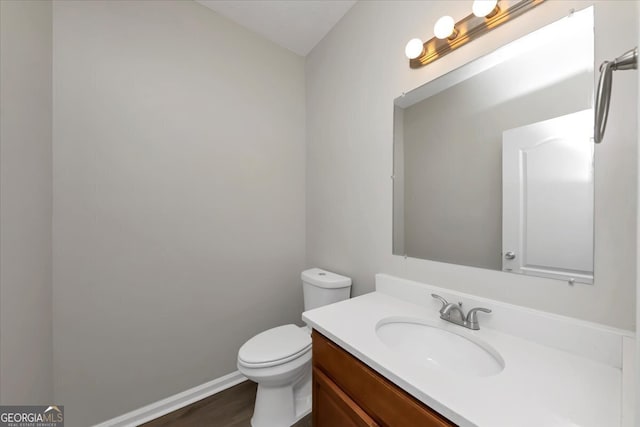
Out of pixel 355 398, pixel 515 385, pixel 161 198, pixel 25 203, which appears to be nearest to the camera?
pixel 515 385

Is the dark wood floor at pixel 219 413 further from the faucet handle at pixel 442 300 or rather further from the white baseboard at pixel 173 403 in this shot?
the faucet handle at pixel 442 300

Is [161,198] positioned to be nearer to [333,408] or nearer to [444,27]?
[333,408]

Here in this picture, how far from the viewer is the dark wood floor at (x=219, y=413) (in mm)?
1390

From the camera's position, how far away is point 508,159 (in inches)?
36.4

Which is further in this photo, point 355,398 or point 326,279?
point 326,279

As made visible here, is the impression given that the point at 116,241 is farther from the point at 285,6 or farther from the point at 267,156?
the point at 285,6

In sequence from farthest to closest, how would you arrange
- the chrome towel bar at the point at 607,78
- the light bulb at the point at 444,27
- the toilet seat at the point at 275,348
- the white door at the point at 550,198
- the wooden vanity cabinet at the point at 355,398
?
the toilet seat at the point at 275,348 < the light bulb at the point at 444,27 < the white door at the point at 550,198 < the wooden vanity cabinet at the point at 355,398 < the chrome towel bar at the point at 607,78

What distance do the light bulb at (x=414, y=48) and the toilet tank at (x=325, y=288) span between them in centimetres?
128

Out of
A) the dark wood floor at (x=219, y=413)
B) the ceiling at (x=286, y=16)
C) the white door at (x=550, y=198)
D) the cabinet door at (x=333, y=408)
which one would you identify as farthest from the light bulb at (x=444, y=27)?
the dark wood floor at (x=219, y=413)

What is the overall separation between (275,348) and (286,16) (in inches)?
84.3

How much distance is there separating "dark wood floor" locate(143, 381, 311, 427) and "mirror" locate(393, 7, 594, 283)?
138 centimetres

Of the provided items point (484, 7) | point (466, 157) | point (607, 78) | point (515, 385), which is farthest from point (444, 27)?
point (515, 385)

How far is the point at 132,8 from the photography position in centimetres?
136

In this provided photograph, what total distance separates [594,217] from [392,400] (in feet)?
2.67
